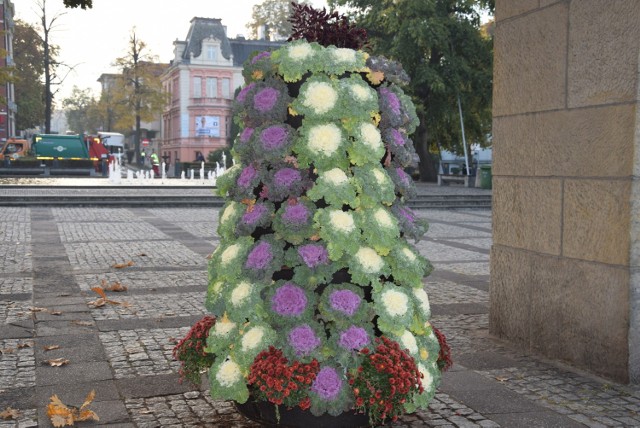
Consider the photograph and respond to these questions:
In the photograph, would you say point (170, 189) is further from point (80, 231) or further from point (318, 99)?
point (318, 99)

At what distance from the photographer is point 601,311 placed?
5.55m

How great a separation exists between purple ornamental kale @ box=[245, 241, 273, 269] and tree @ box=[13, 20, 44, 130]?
62.0 meters

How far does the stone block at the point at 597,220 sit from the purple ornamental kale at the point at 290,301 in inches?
106

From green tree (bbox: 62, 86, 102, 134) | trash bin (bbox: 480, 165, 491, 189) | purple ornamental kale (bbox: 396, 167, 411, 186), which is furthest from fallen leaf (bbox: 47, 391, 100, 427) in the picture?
green tree (bbox: 62, 86, 102, 134)

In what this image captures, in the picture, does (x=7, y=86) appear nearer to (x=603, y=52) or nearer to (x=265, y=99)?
(x=603, y=52)

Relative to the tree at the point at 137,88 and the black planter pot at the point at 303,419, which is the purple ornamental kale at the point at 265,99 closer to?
the black planter pot at the point at 303,419

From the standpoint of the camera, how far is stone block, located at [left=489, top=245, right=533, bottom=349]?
21.0ft

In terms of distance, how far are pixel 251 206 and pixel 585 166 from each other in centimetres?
292

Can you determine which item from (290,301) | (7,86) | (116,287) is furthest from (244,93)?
(7,86)

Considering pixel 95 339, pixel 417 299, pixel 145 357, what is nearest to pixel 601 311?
pixel 417 299

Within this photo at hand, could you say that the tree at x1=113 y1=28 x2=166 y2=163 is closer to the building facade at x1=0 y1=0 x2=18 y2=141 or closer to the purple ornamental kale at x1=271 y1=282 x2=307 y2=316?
the building facade at x1=0 y1=0 x2=18 y2=141

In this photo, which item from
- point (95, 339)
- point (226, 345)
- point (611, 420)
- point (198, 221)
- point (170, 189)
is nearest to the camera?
point (226, 345)

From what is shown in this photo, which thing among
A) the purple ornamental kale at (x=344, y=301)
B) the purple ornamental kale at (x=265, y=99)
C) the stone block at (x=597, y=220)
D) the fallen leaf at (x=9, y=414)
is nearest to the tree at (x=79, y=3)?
the purple ornamental kale at (x=265, y=99)

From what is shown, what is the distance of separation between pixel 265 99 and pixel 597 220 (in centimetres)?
293
